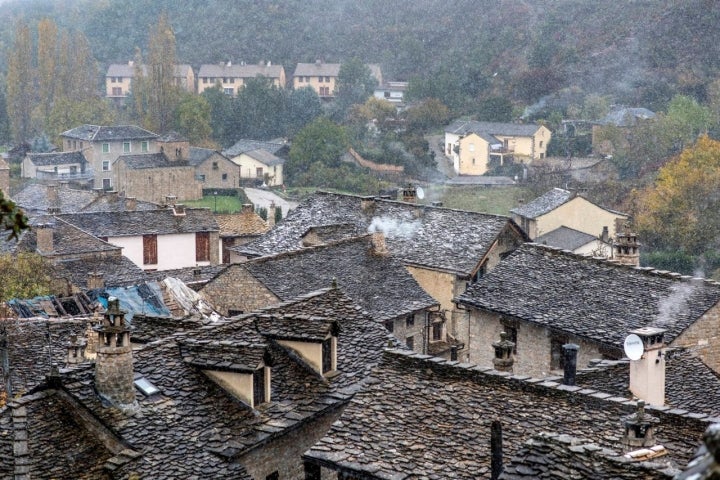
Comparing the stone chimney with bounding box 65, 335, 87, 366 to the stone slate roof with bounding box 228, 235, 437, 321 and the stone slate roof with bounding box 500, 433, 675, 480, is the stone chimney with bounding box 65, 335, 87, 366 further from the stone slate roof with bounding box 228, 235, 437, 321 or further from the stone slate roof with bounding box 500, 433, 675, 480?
the stone slate roof with bounding box 500, 433, 675, 480

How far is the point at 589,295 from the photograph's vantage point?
92.3 feet

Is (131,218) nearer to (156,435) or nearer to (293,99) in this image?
(156,435)

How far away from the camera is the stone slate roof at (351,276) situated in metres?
31.3

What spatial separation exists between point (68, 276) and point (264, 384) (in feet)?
80.6

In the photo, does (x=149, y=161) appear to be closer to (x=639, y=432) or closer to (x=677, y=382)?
(x=677, y=382)

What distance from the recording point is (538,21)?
14362cm

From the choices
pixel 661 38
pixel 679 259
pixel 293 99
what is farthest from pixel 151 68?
pixel 679 259

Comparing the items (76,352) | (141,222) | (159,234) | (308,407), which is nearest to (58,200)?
(141,222)

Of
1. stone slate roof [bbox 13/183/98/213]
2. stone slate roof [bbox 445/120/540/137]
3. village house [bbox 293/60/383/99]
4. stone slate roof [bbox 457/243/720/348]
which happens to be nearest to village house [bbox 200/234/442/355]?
stone slate roof [bbox 457/243/720/348]

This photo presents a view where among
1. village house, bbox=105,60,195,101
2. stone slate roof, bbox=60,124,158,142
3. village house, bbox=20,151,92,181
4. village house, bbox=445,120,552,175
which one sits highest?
village house, bbox=105,60,195,101

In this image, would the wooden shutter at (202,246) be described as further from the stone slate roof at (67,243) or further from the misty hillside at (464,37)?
the misty hillside at (464,37)

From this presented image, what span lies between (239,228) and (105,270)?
1288 cm

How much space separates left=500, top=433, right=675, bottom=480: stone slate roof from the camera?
1063 centimetres

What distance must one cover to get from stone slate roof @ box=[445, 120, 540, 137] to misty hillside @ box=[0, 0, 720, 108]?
15.8 m
